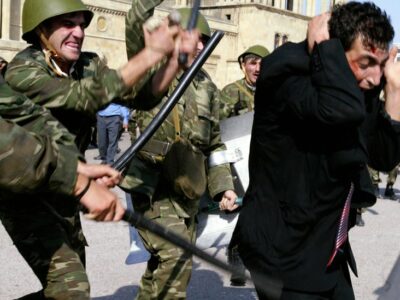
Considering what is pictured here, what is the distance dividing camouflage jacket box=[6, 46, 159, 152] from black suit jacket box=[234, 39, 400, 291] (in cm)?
72

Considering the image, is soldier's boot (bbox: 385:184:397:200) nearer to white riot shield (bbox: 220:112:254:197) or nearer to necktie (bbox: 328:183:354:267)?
white riot shield (bbox: 220:112:254:197)

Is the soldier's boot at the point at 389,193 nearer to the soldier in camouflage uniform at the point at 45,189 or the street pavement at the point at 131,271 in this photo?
the street pavement at the point at 131,271

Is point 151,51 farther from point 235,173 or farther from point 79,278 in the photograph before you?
point 235,173

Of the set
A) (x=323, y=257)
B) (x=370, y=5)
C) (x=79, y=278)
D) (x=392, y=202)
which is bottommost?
(x=392, y=202)

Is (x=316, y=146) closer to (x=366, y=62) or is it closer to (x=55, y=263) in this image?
(x=366, y=62)

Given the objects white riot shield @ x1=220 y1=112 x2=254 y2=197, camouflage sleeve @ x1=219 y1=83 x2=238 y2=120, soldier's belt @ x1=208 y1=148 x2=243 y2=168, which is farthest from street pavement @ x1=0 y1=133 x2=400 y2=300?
camouflage sleeve @ x1=219 y1=83 x2=238 y2=120

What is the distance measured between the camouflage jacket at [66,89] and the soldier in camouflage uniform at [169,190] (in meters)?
0.89

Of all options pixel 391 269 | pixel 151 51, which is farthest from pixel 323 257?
pixel 391 269

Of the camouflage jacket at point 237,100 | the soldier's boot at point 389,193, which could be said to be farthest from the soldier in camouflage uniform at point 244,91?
the soldier's boot at point 389,193

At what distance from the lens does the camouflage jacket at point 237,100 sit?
22.7 ft

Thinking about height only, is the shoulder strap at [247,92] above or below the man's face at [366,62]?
below

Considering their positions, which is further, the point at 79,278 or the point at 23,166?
the point at 79,278

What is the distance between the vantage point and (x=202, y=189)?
4445 millimetres

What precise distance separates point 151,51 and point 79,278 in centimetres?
111
